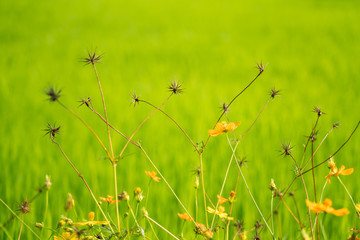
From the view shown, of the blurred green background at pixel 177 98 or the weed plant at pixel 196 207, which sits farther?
the blurred green background at pixel 177 98

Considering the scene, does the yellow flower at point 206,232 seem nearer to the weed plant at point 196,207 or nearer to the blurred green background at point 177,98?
the weed plant at point 196,207

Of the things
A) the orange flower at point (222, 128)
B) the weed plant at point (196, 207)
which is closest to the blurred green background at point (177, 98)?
the weed plant at point (196, 207)

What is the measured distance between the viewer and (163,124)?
2613mm

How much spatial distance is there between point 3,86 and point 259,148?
266 centimetres

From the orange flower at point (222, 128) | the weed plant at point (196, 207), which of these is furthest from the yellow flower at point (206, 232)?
the orange flower at point (222, 128)

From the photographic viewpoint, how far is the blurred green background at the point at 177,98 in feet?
5.35

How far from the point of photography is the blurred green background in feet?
5.35

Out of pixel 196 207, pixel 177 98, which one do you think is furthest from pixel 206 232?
pixel 177 98

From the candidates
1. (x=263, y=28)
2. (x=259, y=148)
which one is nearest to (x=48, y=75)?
(x=259, y=148)

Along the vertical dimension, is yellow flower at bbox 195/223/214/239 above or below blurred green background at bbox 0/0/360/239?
below

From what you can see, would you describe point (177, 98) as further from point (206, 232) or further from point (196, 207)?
point (206, 232)

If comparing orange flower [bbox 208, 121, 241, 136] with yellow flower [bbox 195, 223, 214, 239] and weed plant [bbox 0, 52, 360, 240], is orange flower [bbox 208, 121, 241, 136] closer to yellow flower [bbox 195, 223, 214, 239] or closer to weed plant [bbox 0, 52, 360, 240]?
weed plant [bbox 0, 52, 360, 240]

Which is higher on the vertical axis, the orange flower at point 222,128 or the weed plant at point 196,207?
the orange flower at point 222,128

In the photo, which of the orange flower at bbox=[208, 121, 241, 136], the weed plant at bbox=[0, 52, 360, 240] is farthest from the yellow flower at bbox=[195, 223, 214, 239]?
the orange flower at bbox=[208, 121, 241, 136]
